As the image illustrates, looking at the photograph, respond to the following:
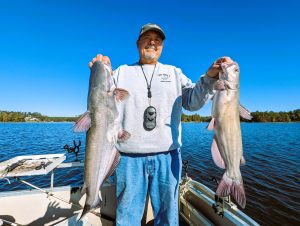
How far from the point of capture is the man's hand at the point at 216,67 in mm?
2800

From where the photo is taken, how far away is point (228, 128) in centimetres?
269

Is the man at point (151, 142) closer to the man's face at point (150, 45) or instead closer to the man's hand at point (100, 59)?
the man's face at point (150, 45)

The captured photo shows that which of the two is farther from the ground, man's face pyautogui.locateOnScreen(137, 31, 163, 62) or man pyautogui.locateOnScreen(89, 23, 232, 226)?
man's face pyautogui.locateOnScreen(137, 31, 163, 62)

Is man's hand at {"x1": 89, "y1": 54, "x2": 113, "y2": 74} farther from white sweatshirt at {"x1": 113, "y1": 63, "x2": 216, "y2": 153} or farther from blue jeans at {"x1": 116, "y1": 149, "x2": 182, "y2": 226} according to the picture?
blue jeans at {"x1": 116, "y1": 149, "x2": 182, "y2": 226}

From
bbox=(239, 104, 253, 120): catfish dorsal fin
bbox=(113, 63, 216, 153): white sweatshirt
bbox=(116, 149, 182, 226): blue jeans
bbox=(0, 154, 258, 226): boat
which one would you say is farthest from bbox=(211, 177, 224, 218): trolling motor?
bbox=(239, 104, 253, 120): catfish dorsal fin

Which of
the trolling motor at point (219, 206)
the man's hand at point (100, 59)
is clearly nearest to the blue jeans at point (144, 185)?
the trolling motor at point (219, 206)

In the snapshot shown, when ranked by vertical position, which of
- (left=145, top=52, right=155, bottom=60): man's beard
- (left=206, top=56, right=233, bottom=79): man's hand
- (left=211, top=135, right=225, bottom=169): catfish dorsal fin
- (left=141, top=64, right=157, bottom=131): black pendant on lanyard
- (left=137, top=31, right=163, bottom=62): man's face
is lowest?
(left=211, top=135, right=225, bottom=169): catfish dorsal fin

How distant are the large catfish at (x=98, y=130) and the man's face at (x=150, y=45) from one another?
1254 mm

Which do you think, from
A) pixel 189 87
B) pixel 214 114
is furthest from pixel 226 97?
pixel 189 87

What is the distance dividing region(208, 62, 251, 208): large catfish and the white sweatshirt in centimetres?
42

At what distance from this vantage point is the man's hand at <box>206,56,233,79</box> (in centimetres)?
280

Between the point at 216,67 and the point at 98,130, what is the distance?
1.70 m

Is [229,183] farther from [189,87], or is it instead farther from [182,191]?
[182,191]

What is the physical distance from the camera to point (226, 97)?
2.72m
